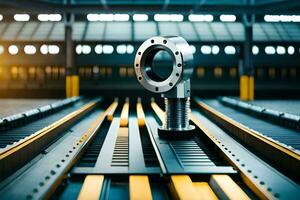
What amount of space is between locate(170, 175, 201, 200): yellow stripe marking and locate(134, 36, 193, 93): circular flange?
206 cm

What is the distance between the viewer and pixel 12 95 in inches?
749

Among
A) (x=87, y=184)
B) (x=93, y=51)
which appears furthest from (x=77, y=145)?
(x=93, y=51)

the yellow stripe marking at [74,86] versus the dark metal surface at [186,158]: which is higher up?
the yellow stripe marking at [74,86]

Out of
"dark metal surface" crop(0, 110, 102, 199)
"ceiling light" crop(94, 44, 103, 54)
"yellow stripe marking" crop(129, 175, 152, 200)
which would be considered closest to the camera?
"dark metal surface" crop(0, 110, 102, 199)

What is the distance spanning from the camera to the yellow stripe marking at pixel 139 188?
363 cm

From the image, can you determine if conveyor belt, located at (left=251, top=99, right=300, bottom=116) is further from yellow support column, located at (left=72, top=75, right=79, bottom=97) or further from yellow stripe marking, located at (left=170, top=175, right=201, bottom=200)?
yellow support column, located at (left=72, top=75, right=79, bottom=97)

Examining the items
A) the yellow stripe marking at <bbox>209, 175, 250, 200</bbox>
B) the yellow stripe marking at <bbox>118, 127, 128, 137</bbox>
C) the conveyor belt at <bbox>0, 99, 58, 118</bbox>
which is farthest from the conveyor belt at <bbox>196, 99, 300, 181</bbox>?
the conveyor belt at <bbox>0, 99, 58, 118</bbox>

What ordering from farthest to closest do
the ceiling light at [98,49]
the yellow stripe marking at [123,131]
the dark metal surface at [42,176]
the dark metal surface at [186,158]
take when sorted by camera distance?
the ceiling light at [98,49]
the yellow stripe marking at [123,131]
the dark metal surface at [186,158]
the dark metal surface at [42,176]

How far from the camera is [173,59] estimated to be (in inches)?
240

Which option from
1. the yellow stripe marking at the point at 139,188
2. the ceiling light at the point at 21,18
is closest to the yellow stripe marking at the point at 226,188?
the yellow stripe marking at the point at 139,188

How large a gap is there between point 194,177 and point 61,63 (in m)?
15.5

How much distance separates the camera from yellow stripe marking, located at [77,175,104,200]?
11.8ft

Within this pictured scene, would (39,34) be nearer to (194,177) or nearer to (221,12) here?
(221,12)

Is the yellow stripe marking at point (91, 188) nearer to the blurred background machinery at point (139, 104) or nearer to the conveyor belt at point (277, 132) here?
the blurred background machinery at point (139, 104)
